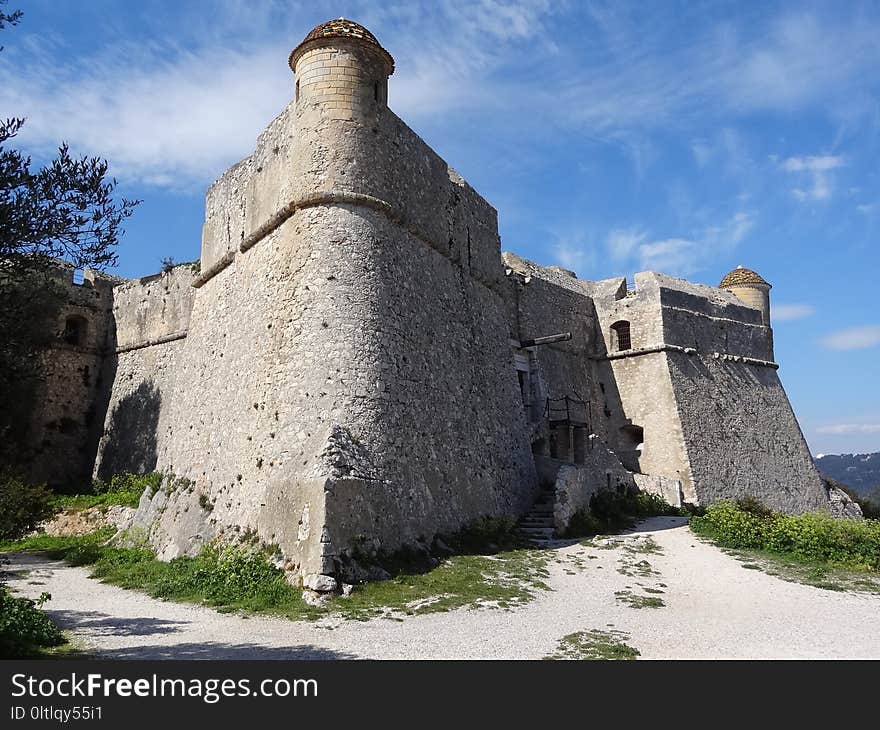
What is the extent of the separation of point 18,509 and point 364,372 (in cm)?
712

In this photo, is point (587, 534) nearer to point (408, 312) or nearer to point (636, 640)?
point (408, 312)

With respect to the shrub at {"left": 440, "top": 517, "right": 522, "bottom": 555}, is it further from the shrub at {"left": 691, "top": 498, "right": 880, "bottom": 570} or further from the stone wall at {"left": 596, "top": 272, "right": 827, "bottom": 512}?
the stone wall at {"left": 596, "top": 272, "right": 827, "bottom": 512}

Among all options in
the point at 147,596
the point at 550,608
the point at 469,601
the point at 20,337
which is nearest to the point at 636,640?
the point at 550,608

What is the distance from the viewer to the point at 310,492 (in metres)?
11.7

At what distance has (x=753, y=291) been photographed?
102 feet

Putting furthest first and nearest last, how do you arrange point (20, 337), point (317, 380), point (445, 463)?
1. point (445, 463)
2. point (317, 380)
3. point (20, 337)

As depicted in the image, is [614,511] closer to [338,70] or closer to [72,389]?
[338,70]

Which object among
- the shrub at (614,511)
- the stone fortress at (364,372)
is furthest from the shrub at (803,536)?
the stone fortress at (364,372)

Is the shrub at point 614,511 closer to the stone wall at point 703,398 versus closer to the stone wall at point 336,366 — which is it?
the stone wall at point 336,366

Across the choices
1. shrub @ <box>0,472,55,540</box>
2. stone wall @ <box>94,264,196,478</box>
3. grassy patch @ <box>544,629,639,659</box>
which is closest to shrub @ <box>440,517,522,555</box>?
grassy patch @ <box>544,629,639,659</box>

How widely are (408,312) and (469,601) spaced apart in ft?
22.3

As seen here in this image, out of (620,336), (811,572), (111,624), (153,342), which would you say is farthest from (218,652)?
(620,336)

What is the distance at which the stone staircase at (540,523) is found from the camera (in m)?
16.4

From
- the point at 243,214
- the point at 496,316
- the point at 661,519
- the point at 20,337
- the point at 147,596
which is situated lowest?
the point at 147,596
